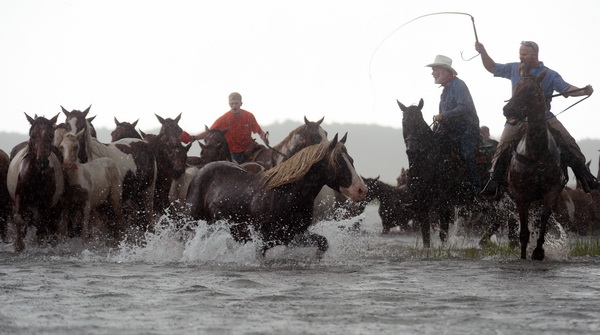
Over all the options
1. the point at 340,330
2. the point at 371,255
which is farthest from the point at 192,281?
the point at 371,255

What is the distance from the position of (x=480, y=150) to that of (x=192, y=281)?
6.08m

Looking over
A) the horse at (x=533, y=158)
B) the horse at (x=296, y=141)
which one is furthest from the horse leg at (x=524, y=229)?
the horse at (x=296, y=141)

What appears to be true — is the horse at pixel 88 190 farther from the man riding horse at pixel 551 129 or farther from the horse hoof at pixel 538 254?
the horse hoof at pixel 538 254

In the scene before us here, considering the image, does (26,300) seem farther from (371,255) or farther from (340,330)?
(371,255)

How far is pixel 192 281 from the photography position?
8289 mm

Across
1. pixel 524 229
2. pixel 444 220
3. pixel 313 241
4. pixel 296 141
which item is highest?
pixel 296 141

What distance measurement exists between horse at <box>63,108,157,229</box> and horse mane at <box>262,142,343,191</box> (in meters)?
4.26

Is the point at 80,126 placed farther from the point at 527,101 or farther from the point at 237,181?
the point at 527,101

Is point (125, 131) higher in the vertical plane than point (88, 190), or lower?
higher

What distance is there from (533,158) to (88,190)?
5.85m

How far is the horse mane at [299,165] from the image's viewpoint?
9.88 m

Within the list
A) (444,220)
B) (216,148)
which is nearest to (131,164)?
(216,148)

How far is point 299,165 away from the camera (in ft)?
32.7

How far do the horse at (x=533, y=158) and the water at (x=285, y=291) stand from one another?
677 mm
